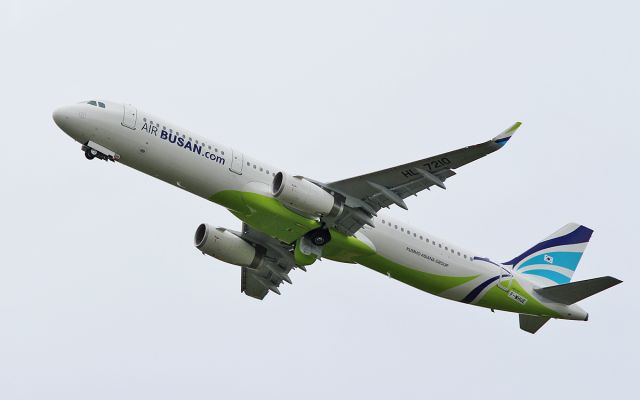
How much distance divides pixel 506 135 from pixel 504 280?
11.3 metres

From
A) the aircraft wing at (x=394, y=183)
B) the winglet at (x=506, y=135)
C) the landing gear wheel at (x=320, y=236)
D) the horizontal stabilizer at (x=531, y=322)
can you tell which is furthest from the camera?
the horizontal stabilizer at (x=531, y=322)

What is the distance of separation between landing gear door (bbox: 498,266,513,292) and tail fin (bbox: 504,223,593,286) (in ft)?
6.98

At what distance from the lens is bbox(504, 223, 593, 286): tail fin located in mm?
46781

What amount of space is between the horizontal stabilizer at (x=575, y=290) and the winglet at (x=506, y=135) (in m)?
9.68

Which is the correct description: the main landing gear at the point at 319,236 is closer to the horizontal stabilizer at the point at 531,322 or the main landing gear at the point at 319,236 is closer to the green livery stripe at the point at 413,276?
the green livery stripe at the point at 413,276

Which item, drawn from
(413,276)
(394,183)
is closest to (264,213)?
(394,183)

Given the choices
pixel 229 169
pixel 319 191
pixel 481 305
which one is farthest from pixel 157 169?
pixel 481 305

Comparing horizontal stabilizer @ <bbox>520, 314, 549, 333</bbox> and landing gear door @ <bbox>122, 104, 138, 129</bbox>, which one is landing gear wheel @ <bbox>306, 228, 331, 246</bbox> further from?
horizontal stabilizer @ <bbox>520, 314, 549, 333</bbox>

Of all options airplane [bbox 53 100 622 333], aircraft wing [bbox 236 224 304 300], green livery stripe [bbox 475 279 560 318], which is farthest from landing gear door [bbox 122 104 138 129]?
green livery stripe [bbox 475 279 560 318]

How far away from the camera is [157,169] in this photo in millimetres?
38531

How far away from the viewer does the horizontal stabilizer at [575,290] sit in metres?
41.8

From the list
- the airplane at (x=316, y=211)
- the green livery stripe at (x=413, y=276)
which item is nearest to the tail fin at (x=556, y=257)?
the airplane at (x=316, y=211)

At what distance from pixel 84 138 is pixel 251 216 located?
7.04 m

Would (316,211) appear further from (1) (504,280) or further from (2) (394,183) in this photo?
(1) (504,280)
